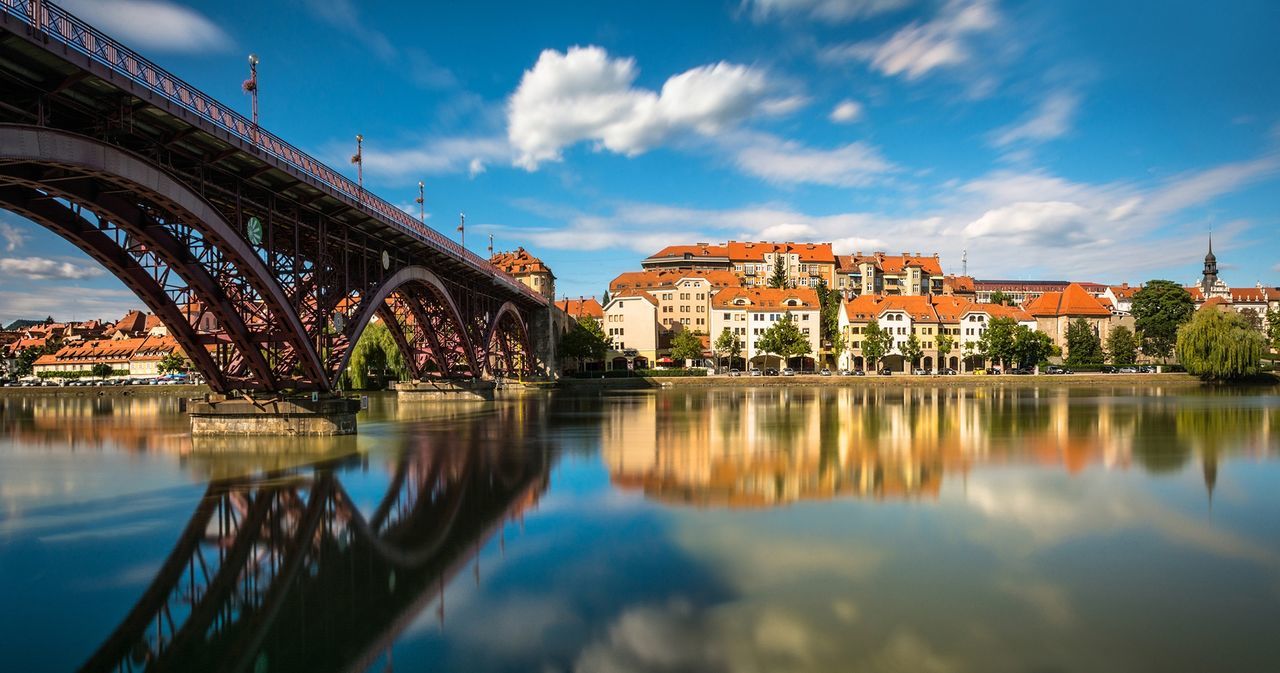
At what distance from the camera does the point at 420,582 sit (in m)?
10.8

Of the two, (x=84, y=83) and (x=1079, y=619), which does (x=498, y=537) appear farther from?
(x=84, y=83)

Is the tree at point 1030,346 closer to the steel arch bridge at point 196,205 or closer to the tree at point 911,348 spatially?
the tree at point 911,348

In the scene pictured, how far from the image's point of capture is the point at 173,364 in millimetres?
101625

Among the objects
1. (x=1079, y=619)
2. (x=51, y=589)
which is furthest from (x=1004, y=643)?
(x=51, y=589)

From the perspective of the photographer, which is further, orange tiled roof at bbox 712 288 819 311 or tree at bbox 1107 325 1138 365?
orange tiled roof at bbox 712 288 819 311

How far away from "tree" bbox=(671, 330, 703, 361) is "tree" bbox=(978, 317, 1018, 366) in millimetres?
37734

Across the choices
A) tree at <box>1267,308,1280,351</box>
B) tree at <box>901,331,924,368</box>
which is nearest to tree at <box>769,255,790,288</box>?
tree at <box>901,331,924,368</box>

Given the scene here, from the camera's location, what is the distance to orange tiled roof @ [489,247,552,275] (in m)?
101

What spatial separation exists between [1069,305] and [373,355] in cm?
9430

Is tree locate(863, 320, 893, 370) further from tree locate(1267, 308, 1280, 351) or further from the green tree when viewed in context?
the green tree

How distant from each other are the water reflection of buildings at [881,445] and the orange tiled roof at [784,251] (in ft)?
309

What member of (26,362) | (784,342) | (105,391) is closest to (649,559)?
(784,342)

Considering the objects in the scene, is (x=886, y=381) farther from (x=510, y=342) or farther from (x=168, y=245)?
(x=168, y=245)

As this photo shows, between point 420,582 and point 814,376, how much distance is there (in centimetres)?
7671
